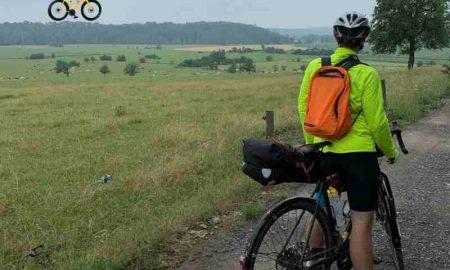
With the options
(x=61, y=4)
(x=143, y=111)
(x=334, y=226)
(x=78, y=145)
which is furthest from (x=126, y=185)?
(x=143, y=111)

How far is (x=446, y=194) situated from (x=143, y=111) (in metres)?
16.7

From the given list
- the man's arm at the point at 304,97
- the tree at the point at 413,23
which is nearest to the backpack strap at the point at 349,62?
the man's arm at the point at 304,97

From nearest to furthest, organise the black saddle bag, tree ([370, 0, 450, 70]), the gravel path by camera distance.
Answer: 1. the black saddle bag
2. the gravel path
3. tree ([370, 0, 450, 70])

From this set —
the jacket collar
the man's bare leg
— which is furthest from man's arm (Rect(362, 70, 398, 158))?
the man's bare leg

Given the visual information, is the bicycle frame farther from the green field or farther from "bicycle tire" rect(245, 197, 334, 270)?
"bicycle tire" rect(245, 197, 334, 270)

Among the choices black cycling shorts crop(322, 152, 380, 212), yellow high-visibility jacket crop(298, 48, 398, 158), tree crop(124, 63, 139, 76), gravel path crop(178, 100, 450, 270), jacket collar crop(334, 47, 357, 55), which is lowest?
tree crop(124, 63, 139, 76)

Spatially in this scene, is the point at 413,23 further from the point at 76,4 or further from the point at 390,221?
the point at 390,221

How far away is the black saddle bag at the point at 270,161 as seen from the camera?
3.25 m

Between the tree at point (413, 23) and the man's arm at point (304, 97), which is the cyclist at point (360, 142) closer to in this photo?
the man's arm at point (304, 97)

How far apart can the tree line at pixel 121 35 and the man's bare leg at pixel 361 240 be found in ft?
579

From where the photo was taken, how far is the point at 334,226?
Answer: 3.83 m

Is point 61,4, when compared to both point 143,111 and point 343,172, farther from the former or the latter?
point 343,172

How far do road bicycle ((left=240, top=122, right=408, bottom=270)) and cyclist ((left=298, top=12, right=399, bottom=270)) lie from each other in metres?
0.19

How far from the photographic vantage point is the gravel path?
4727mm
